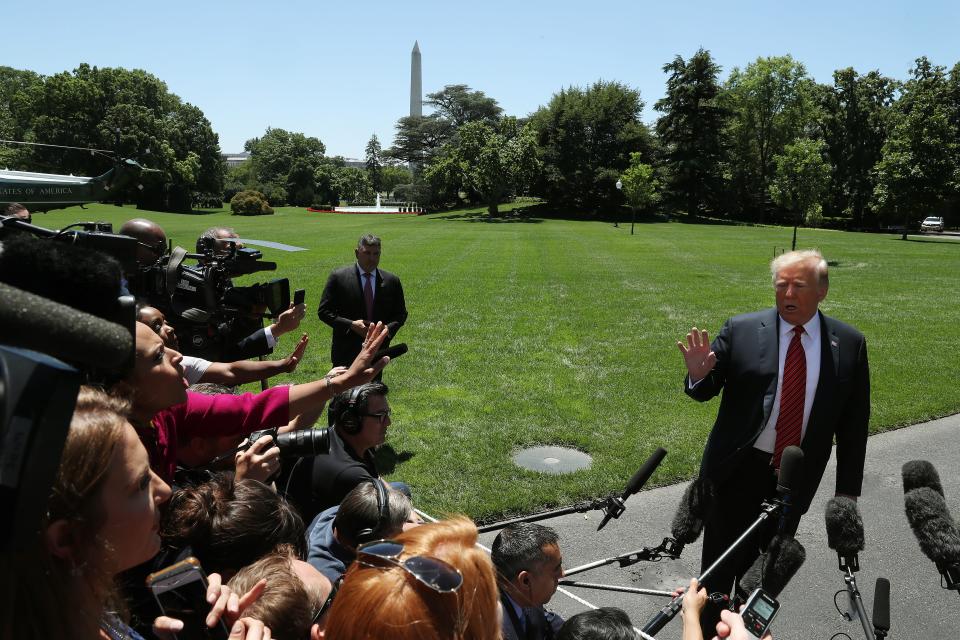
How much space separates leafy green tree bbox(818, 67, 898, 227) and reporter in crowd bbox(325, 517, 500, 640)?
66.9 meters

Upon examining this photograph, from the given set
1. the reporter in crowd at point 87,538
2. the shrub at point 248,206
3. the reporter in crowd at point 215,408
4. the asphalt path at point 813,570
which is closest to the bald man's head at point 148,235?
the reporter in crowd at point 215,408

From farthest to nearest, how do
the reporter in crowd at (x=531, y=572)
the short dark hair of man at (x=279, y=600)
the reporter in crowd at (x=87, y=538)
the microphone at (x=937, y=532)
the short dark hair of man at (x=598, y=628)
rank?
the reporter in crowd at (x=531, y=572)
the microphone at (x=937, y=532)
the short dark hair of man at (x=598, y=628)
the short dark hair of man at (x=279, y=600)
the reporter in crowd at (x=87, y=538)

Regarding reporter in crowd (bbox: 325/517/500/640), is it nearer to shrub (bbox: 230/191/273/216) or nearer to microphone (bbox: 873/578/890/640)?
microphone (bbox: 873/578/890/640)

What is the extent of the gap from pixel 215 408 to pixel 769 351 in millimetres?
3107

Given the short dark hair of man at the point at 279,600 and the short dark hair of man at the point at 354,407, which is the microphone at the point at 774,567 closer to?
the short dark hair of man at the point at 279,600

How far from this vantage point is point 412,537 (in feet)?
5.89

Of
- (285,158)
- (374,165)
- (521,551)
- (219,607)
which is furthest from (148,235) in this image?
(374,165)

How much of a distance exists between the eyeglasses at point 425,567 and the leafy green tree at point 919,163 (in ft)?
164

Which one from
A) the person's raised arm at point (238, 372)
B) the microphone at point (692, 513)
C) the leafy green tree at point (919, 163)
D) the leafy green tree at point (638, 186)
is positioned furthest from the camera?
the leafy green tree at point (638, 186)

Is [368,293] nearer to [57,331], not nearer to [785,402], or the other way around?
[785,402]

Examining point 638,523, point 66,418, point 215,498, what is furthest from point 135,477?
point 638,523

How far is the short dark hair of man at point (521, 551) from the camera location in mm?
3016

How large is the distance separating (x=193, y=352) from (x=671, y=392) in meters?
6.84

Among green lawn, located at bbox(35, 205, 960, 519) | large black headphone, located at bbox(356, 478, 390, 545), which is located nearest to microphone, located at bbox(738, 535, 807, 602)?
large black headphone, located at bbox(356, 478, 390, 545)
